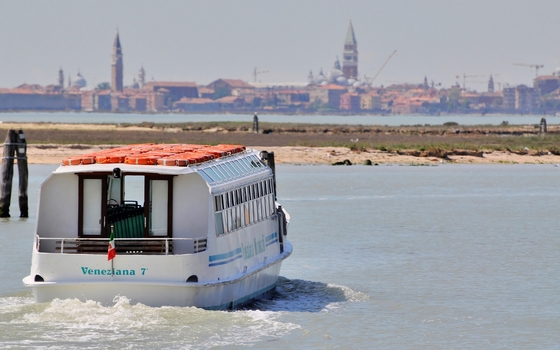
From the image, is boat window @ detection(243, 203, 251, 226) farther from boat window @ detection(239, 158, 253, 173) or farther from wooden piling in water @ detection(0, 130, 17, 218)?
wooden piling in water @ detection(0, 130, 17, 218)

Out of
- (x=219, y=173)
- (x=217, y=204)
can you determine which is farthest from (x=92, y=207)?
(x=219, y=173)

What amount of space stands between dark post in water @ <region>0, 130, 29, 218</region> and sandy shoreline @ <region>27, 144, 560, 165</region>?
29377mm

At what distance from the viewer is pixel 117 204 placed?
75.4 ft

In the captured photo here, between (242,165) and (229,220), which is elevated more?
(242,165)

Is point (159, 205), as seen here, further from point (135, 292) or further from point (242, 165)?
point (242, 165)

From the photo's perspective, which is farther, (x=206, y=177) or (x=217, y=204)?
(x=217, y=204)

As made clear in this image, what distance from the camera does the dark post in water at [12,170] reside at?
39.1 m

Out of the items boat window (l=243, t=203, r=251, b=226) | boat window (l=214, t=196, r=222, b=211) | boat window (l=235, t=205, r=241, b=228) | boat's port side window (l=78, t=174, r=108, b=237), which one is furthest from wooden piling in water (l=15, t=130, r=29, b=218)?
boat window (l=214, t=196, r=222, b=211)

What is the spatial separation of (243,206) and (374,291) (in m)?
5.16

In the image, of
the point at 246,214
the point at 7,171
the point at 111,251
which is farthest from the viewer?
the point at 7,171

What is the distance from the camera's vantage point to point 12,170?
3950 centimetres

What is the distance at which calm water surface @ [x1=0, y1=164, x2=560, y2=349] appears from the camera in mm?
20547

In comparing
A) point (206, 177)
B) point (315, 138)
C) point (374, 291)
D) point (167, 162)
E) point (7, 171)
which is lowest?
point (374, 291)

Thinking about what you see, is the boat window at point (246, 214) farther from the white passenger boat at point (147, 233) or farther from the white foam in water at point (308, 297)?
the white foam in water at point (308, 297)
